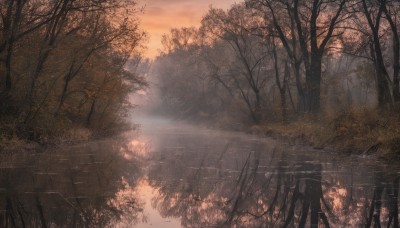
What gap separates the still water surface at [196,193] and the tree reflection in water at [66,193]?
0.02 m

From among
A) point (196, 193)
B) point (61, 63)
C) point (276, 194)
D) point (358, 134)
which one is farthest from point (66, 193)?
point (61, 63)

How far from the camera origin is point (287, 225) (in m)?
8.09

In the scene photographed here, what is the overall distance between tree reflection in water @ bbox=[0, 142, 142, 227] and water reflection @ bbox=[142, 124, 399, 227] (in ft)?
2.79

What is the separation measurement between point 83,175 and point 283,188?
231 inches

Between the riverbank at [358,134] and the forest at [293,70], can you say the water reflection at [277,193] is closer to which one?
the riverbank at [358,134]

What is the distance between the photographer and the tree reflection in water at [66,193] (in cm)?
847

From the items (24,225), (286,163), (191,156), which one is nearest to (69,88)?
(191,156)

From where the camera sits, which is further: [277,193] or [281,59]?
[281,59]

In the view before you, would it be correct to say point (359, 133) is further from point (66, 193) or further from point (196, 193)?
point (66, 193)

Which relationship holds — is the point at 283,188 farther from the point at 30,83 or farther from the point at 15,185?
the point at 30,83

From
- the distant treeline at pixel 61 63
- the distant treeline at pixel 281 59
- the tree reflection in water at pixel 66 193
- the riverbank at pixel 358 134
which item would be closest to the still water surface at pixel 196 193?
the tree reflection in water at pixel 66 193

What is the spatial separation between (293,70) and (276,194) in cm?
3599

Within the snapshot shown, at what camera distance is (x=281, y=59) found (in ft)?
151

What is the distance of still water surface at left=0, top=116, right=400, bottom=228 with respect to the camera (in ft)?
28.1
